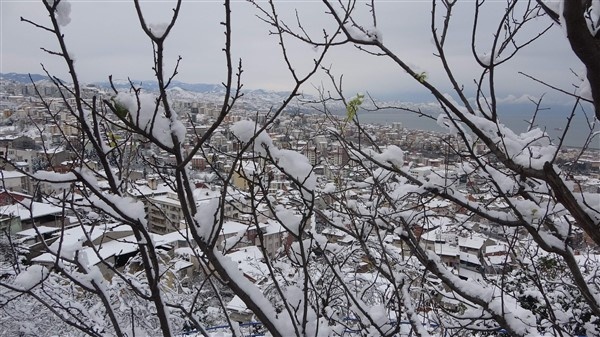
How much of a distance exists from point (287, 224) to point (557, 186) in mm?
958

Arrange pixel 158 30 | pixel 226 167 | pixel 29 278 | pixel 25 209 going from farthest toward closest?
pixel 25 209 → pixel 226 167 → pixel 29 278 → pixel 158 30

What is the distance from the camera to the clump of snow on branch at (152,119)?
37.1 inches

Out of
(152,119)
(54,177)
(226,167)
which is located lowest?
(226,167)

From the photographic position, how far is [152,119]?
93 centimetres

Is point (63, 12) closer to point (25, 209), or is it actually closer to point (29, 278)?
point (29, 278)

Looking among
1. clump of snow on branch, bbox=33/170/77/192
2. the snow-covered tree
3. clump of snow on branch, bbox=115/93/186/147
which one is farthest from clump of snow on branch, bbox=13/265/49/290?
clump of snow on branch, bbox=115/93/186/147

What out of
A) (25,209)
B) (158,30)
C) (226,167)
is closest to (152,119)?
(158,30)

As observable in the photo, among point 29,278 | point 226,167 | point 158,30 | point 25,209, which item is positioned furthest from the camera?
point 25,209

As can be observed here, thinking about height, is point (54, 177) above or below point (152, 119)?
below

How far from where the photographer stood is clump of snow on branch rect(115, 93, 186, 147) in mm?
943

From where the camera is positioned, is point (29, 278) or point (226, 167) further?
point (226, 167)

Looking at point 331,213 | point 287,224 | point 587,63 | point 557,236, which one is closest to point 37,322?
point 331,213

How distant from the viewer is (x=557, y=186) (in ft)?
4.47

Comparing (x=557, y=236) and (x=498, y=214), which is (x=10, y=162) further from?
(x=557, y=236)
